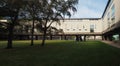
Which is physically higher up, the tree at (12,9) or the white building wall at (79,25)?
the white building wall at (79,25)

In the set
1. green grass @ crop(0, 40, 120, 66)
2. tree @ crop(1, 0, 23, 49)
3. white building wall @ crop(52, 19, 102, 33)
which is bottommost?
green grass @ crop(0, 40, 120, 66)

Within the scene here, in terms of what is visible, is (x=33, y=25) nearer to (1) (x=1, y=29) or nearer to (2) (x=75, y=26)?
(1) (x=1, y=29)

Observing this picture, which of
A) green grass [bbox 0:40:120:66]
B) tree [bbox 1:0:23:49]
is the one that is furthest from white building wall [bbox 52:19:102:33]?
green grass [bbox 0:40:120:66]

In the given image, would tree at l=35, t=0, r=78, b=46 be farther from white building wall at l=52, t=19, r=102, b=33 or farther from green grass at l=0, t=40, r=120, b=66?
white building wall at l=52, t=19, r=102, b=33

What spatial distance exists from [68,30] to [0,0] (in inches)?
3605

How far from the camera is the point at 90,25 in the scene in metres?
119

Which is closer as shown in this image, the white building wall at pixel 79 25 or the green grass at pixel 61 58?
the green grass at pixel 61 58

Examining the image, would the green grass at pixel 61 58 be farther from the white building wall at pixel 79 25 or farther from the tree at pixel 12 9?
the white building wall at pixel 79 25

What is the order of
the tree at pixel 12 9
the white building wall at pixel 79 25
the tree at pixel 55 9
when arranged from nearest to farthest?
the tree at pixel 12 9, the tree at pixel 55 9, the white building wall at pixel 79 25

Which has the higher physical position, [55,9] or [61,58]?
[55,9]

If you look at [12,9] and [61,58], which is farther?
[12,9]

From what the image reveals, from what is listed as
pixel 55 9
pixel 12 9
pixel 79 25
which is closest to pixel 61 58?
pixel 12 9

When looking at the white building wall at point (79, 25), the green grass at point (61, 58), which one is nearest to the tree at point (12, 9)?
the green grass at point (61, 58)

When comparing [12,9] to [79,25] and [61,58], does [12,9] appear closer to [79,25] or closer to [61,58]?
[61,58]
